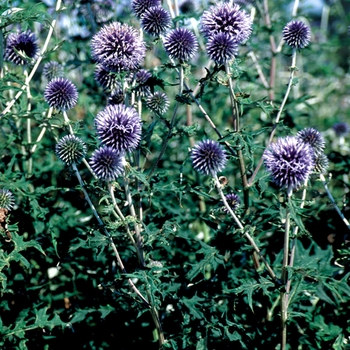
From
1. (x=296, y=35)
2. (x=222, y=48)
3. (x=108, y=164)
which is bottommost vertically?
(x=108, y=164)

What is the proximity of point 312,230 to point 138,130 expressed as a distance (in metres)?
1.90

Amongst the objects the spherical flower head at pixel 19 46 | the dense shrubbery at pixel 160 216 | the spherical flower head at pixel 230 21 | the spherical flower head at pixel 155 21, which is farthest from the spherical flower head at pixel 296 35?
the spherical flower head at pixel 19 46

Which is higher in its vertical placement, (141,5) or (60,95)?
(141,5)

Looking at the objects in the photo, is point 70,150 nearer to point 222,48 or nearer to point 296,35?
point 222,48

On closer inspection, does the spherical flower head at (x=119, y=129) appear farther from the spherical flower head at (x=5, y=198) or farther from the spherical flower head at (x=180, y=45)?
the spherical flower head at (x=5, y=198)

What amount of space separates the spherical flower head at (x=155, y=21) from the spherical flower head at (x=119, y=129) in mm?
785

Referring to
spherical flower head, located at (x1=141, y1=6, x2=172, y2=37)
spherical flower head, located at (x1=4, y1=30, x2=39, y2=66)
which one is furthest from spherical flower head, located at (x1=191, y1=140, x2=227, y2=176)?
spherical flower head, located at (x1=4, y1=30, x2=39, y2=66)

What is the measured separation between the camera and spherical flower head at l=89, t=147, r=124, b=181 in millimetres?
2549

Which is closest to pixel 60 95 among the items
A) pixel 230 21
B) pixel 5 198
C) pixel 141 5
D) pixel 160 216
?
pixel 5 198

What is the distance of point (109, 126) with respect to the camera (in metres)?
2.58

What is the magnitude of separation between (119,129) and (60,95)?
2.43 ft

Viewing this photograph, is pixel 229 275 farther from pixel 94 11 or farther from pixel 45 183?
pixel 94 11

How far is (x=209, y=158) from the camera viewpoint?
273 cm

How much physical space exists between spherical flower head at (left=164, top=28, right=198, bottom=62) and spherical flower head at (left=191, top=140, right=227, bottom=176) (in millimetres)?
575
